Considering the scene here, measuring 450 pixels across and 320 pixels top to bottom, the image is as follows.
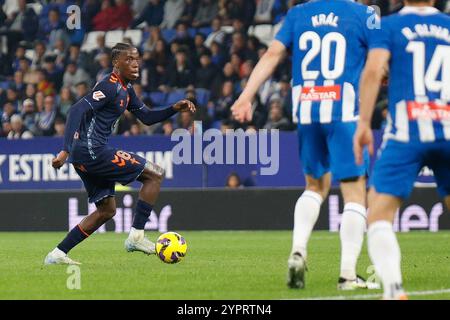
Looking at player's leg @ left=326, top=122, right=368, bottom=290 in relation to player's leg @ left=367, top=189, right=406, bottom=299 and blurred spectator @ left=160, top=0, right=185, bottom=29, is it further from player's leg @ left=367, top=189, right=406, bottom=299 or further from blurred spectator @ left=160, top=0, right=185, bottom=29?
blurred spectator @ left=160, top=0, right=185, bottom=29

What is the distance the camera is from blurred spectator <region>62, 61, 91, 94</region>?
22.0m

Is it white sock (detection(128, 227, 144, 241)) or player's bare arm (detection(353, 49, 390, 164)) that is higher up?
player's bare arm (detection(353, 49, 390, 164))

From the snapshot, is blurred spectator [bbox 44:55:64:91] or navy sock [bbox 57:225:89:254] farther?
blurred spectator [bbox 44:55:64:91]

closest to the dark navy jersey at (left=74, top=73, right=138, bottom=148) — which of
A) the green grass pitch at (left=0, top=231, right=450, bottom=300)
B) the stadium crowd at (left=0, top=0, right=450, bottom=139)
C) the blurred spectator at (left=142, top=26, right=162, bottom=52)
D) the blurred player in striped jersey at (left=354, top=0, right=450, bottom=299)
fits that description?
the green grass pitch at (left=0, top=231, right=450, bottom=300)

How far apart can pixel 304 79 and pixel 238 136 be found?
890 cm

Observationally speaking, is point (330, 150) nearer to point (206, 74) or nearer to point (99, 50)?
point (206, 74)

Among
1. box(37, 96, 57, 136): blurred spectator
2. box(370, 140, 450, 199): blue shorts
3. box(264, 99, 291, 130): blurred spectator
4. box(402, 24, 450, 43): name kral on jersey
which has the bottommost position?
box(370, 140, 450, 199): blue shorts

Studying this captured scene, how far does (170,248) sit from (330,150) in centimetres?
314

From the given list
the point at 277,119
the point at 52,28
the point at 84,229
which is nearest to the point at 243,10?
the point at 277,119

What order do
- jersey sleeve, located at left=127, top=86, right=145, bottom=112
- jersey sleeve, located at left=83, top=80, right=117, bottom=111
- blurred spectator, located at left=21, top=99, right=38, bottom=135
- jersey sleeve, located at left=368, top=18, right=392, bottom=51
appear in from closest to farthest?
1. jersey sleeve, located at left=368, top=18, right=392, bottom=51
2. jersey sleeve, located at left=83, top=80, right=117, bottom=111
3. jersey sleeve, located at left=127, top=86, right=145, bottom=112
4. blurred spectator, located at left=21, top=99, right=38, bottom=135

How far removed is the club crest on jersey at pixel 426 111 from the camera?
663 cm

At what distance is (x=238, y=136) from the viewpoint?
17.4m

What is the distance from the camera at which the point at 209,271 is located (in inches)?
402

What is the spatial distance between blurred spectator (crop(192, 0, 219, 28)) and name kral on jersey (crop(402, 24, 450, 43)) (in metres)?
15.9
